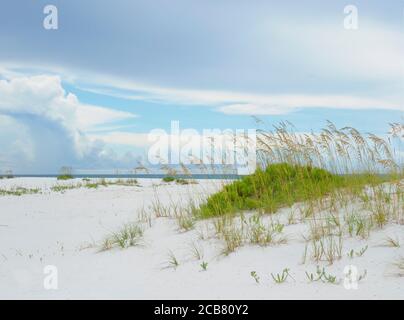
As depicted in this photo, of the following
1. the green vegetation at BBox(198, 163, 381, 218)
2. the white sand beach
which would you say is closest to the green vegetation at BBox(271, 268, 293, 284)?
the white sand beach

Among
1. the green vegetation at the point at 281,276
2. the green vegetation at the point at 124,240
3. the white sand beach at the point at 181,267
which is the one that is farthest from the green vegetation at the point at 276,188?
the green vegetation at the point at 281,276

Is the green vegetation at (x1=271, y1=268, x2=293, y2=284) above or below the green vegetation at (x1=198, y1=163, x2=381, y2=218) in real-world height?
below

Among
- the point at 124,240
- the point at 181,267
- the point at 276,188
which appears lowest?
the point at 181,267

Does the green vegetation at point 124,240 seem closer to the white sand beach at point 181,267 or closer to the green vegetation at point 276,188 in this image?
the white sand beach at point 181,267

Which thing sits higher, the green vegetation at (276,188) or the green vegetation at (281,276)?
the green vegetation at (276,188)

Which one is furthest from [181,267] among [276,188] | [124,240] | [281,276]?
[276,188]

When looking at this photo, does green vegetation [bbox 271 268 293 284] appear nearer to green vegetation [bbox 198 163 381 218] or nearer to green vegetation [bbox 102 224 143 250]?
green vegetation [bbox 198 163 381 218]

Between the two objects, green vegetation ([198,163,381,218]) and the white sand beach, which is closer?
the white sand beach

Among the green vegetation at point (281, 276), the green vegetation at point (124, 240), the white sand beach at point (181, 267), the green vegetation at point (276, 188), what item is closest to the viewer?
the white sand beach at point (181, 267)

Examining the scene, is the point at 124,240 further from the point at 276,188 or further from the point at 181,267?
the point at 276,188

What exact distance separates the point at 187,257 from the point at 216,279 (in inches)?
34.1

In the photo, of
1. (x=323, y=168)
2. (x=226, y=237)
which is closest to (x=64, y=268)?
(x=226, y=237)

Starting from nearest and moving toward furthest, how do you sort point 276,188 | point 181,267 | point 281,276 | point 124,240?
point 281,276 < point 181,267 < point 124,240 < point 276,188
